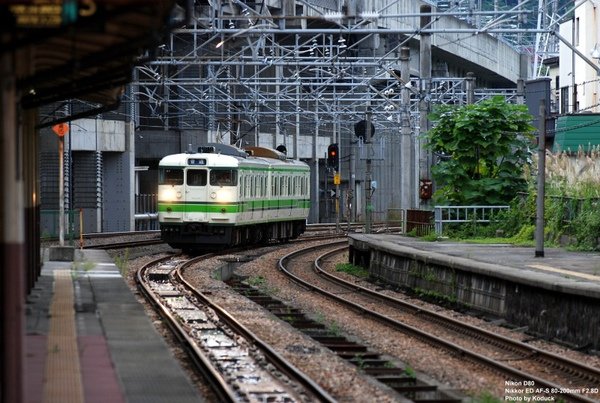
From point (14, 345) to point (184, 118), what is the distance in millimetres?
45985

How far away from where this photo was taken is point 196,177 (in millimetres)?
31156

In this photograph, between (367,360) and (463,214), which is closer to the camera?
(367,360)

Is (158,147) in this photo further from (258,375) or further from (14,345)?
(14,345)

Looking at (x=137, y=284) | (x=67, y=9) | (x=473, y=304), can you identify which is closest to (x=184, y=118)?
(x=137, y=284)

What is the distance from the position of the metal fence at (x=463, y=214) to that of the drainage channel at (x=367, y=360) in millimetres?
8770

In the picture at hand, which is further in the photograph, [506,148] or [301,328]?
[506,148]

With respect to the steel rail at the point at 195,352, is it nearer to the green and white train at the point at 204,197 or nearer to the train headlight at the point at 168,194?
the green and white train at the point at 204,197

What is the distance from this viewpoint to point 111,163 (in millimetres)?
43719

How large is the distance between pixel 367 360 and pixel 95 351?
3251 mm

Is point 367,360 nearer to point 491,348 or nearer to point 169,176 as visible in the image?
point 491,348

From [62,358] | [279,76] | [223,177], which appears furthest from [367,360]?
[279,76]

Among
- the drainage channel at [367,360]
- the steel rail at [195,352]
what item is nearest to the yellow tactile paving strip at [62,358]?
the steel rail at [195,352]

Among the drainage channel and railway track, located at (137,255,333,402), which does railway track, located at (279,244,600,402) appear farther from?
railway track, located at (137,255,333,402)

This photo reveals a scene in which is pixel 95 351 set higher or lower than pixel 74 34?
lower
